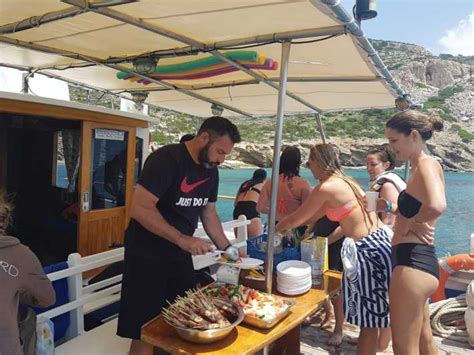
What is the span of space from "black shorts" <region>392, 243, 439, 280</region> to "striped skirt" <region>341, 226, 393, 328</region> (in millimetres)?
330

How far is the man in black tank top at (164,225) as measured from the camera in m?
2.04

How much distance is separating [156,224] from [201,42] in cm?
168

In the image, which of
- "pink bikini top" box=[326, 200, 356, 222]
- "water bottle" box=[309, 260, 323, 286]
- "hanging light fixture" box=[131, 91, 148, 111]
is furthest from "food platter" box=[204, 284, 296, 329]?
"hanging light fixture" box=[131, 91, 148, 111]

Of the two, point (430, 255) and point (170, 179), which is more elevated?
point (170, 179)

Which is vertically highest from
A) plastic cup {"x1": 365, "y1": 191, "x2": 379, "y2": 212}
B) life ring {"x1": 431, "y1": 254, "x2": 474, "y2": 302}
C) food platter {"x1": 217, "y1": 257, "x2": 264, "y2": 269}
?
plastic cup {"x1": 365, "y1": 191, "x2": 379, "y2": 212}

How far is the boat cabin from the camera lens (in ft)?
12.6

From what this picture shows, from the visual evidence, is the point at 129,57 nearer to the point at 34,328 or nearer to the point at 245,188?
the point at 245,188

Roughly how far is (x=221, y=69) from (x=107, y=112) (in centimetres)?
124

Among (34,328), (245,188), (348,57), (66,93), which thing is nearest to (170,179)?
(34,328)

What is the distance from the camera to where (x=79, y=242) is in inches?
150

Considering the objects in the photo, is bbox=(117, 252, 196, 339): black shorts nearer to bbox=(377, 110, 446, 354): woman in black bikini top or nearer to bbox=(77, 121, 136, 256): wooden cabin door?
bbox=(377, 110, 446, 354): woman in black bikini top

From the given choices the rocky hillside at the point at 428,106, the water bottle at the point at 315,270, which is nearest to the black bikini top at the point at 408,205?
the water bottle at the point at 315,270

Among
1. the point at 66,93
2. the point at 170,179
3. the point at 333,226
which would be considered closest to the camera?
the point at 170,179

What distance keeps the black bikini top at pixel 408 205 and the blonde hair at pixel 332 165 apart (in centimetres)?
42
